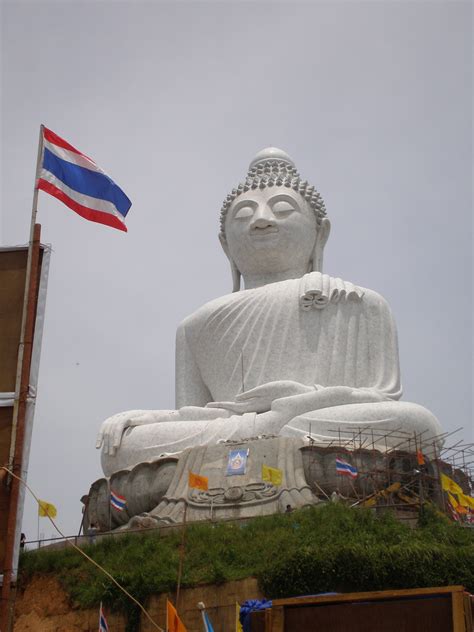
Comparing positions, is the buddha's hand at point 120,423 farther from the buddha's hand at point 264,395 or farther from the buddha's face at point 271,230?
the buddha's face at point 271,230

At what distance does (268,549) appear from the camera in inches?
396

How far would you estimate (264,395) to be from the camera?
13891 millimetres

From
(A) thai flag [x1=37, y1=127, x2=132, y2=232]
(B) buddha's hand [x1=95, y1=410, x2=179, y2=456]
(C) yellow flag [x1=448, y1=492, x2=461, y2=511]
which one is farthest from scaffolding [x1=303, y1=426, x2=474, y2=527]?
(A) thai flag [x1=37, y1=127, x2=132, y2=232]

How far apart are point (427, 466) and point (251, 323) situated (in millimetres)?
3832

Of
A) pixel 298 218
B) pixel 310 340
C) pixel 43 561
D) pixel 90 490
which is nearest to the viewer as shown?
pixel 43 561

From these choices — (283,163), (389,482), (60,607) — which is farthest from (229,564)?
(283,163)

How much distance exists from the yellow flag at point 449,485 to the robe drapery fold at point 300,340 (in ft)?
5.96

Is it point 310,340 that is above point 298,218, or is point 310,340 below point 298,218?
below

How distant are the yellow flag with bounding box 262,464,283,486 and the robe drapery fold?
2649 mm

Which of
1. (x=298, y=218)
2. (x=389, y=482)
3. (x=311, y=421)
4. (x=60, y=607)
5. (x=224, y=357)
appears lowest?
(x=60, y=607)

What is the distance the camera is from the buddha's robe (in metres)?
13.6

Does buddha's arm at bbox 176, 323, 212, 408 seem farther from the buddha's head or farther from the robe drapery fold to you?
the buddha's head

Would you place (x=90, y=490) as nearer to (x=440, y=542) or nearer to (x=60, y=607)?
(x=60, y=607)

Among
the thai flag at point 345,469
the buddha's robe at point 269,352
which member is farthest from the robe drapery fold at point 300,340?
the thai flag at point 345,469
